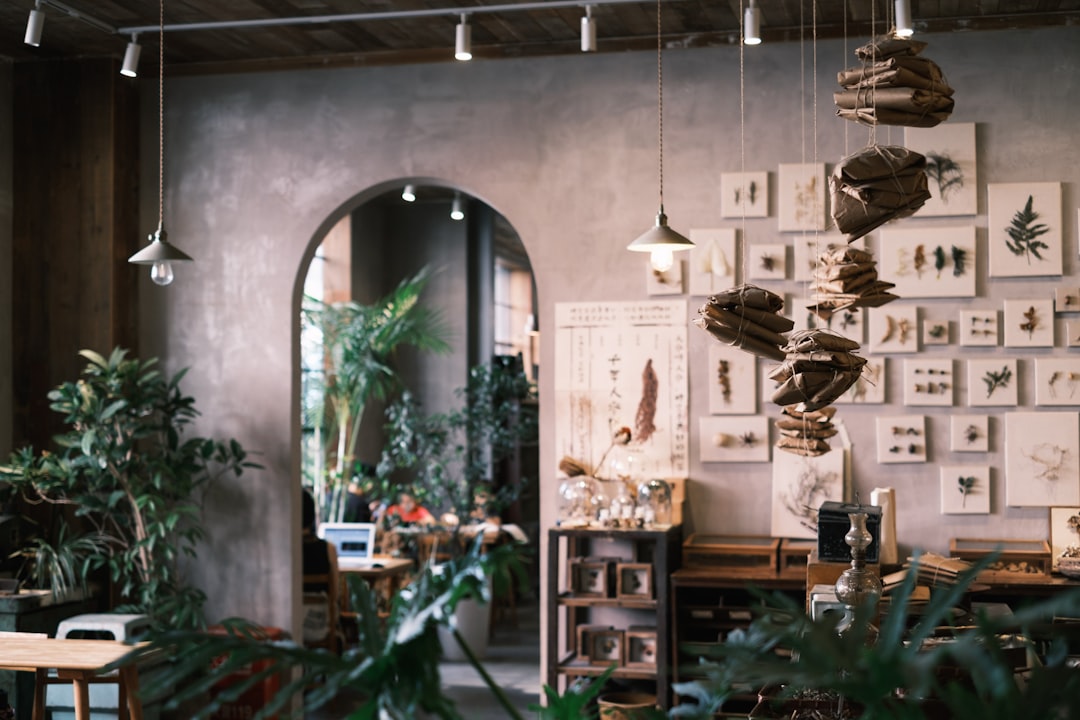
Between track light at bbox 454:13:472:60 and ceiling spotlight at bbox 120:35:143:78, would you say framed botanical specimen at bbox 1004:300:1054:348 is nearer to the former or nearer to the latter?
track light at bbox 454:13:472:60

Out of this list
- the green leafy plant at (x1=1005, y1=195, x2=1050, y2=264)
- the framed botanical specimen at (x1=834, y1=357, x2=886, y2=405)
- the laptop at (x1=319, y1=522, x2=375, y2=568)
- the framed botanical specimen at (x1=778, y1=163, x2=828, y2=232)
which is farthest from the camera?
the laptop at (x1=319, y1=522, x2=375, y2=568)

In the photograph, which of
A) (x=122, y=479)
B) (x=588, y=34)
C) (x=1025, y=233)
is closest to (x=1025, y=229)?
(x=1025, y=233)

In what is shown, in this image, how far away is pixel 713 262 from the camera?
6.70m

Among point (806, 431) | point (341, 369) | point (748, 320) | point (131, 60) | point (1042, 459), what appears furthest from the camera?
point (341, 369)

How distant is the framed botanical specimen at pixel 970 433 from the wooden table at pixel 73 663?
410 cm

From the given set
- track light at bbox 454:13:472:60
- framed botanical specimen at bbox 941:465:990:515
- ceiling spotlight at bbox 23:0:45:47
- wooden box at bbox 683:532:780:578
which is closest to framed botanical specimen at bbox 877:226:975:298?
framed botanical specimen at bbox 941:465:990:515

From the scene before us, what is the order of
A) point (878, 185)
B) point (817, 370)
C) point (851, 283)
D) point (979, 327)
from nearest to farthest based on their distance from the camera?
1. point (878, 185)
2. point (817, 370)
3. point (851, 283)
4. point (979, 327)

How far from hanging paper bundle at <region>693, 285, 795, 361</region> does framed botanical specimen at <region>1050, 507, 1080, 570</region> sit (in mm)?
2464

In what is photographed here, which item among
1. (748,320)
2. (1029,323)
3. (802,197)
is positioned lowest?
(748,320)

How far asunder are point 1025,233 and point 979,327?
53cm

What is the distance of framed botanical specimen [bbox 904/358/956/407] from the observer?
640 cm

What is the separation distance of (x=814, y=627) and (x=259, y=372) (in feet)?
20.4

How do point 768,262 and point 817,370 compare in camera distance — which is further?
point 768,262

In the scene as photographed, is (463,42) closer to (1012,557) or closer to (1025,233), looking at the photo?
(1025,233)
